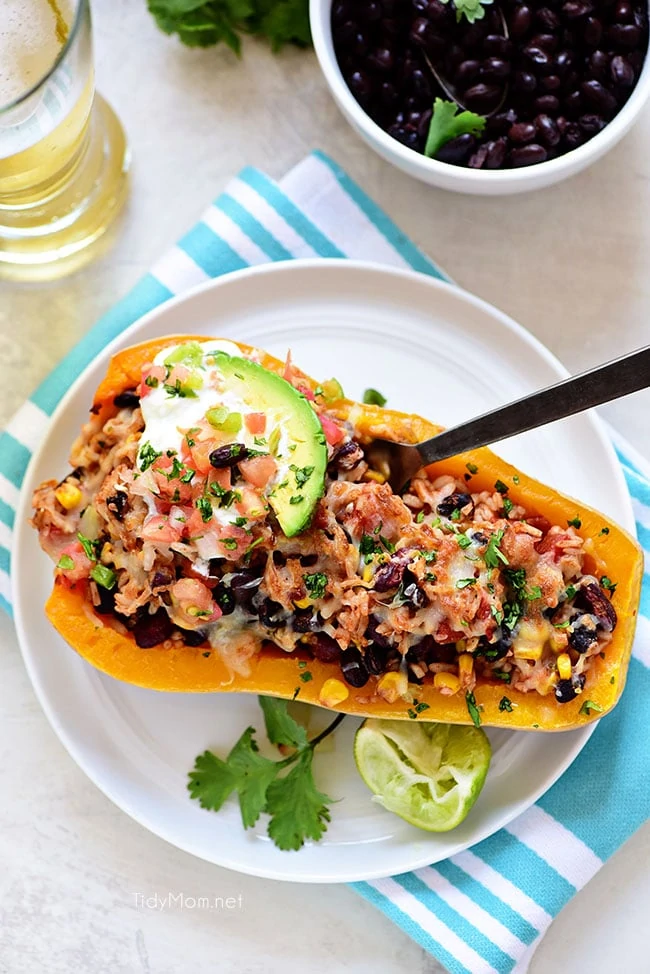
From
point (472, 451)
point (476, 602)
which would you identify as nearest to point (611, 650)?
point (476, 602)

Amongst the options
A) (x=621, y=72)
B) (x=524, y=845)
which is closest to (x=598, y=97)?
(x=621, y=72)

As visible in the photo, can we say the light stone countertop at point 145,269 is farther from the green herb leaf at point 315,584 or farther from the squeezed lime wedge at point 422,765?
the green herb leaf at point 315,584

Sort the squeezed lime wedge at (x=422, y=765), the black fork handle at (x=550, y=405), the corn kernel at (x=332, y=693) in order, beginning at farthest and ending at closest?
the squeezed lime wedge at (x=422, y=765) < the corn kernel at (x=332, y=693) < the black fork handle at (x=550, y=405)

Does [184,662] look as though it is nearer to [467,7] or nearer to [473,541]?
[473,541]

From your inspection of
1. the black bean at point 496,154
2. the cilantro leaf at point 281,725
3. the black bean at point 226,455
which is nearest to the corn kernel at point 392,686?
the cilantro leaf at point 281,725

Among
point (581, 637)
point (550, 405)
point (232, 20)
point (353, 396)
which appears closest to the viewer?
point (550, 405)

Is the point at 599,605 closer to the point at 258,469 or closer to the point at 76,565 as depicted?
the point at 258,469

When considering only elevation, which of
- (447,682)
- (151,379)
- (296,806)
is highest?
(151,379)
